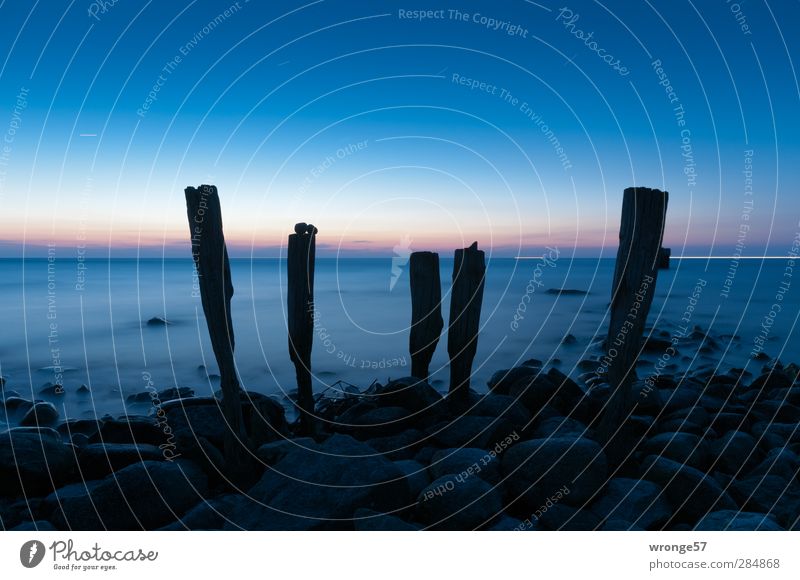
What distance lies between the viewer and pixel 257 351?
52.4 ft

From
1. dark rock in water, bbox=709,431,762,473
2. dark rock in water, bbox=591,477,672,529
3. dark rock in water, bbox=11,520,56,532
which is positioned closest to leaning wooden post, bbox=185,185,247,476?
dark rock in water, bbox=11,520,56,532

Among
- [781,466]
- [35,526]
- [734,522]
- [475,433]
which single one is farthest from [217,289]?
[781,466]

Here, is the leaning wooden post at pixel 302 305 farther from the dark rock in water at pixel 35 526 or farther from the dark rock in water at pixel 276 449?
the dark rock in water at pixel 35 526

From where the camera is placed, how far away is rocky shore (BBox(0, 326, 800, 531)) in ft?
17.9

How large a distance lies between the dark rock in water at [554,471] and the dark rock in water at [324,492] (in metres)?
1.20

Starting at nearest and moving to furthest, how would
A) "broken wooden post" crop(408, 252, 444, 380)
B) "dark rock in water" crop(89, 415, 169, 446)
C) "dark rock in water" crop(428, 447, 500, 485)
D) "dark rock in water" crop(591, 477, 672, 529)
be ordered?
"dark rock in water" crop(591, 477, 672, 529) → "dark rock in water" crop(428, 447, 500, 485) → "dark rock in water" crop(89, 415, 169, 446) → "broken wooden post" crop(408, 252, 444, 380)

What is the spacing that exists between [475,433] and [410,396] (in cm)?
141

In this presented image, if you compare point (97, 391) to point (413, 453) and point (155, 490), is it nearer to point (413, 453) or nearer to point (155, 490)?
point (155, 490)

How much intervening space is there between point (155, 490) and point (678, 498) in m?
5.38

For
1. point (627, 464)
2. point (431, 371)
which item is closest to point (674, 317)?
point (431, 371)

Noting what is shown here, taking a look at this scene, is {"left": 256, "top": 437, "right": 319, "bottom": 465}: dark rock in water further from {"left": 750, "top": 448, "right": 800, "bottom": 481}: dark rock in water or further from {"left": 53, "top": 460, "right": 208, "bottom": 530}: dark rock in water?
{"left": 750, "top": 448, "right": 800, "bottom": 481}: dark rock in water

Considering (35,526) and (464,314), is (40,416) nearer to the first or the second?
(35,526)

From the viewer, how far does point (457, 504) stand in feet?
17.8

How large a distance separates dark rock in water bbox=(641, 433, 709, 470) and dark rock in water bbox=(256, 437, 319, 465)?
4028mm
